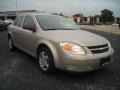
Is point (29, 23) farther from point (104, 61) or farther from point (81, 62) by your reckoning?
point (104, 61)

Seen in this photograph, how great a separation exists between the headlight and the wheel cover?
0.65m

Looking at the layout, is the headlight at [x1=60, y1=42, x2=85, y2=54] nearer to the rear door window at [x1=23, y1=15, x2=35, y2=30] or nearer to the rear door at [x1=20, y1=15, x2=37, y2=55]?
the rear door at [x1=20, y1=15, x2=37, y2=55]

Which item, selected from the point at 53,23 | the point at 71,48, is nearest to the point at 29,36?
the point at 53,23

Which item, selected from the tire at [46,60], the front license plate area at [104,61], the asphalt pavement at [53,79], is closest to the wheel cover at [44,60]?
the tire at [46,60]

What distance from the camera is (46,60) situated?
4609 mm

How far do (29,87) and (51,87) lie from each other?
47 centimetres

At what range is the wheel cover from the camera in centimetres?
461

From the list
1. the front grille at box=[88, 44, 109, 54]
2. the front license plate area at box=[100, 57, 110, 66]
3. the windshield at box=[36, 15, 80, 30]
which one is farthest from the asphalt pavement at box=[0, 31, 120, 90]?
the windshield at box=[36, 15, 80, 30]

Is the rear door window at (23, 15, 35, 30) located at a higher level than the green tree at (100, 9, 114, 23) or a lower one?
higher

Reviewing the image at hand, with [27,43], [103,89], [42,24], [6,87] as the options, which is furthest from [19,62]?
[103,89]

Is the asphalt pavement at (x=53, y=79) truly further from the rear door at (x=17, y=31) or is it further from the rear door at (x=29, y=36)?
the rear door at (x=17, y=31)

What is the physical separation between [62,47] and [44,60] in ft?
2.72

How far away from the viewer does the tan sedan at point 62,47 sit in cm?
402

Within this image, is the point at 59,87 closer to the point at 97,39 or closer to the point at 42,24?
the point at 97,39
